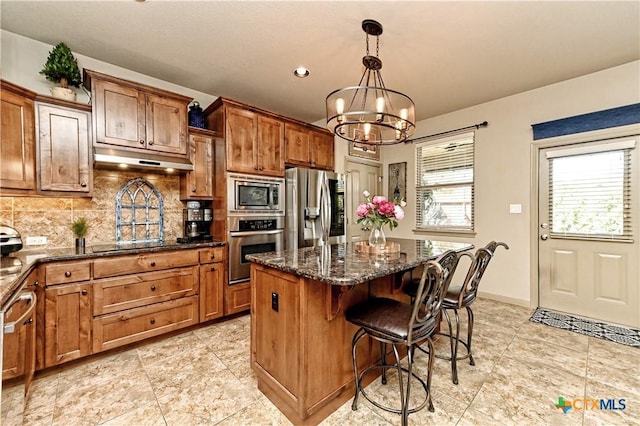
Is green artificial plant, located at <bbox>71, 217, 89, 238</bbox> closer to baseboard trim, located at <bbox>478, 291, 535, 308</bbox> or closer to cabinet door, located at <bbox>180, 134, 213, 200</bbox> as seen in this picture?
cabinet door, located at <bbox>180, 134, 213, 200</bbox>

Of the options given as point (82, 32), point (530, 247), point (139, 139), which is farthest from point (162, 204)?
point (530, 247)

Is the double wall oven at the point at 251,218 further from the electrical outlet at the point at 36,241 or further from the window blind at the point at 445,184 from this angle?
the window blind at the point at 445,184

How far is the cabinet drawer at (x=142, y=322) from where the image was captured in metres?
2.34

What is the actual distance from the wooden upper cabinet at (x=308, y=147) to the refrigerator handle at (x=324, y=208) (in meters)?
0.35

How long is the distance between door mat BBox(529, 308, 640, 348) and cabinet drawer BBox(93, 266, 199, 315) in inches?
149

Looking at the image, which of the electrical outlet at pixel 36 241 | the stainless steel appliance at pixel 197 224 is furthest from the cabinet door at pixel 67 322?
the stainless steel appliance at pixel 197 224

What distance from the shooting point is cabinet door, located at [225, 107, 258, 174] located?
3156 millimetres

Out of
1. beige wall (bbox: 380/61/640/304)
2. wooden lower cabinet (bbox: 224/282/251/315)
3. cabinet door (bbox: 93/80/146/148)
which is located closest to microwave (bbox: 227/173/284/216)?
wooden lower cabinet (bbox: 224/282/251/315)

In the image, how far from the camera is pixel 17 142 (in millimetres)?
2174

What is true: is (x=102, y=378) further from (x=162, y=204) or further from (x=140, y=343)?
(x=162, y=204)

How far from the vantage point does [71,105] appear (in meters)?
2.43

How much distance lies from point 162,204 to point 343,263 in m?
2.53

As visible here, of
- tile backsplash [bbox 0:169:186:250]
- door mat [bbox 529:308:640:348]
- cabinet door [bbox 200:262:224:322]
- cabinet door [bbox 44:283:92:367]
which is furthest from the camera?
cabinet door [bbox 200:262:224:322]

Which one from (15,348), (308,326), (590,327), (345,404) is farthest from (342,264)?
(590,327)
